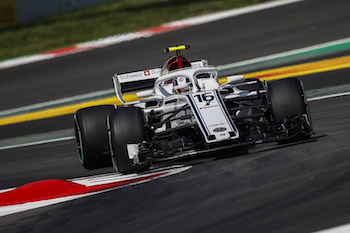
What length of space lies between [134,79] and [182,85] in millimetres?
1479

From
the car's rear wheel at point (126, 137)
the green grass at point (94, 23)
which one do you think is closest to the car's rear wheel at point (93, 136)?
the car's rear wheel at point (126, 137)

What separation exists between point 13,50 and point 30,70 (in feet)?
7.03

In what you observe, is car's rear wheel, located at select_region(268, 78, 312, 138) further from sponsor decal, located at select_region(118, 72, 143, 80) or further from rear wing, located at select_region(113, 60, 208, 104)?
sponsor decal, located at select_region(118, 72, 143, 80)

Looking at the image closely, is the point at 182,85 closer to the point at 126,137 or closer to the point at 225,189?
the point at 126,137

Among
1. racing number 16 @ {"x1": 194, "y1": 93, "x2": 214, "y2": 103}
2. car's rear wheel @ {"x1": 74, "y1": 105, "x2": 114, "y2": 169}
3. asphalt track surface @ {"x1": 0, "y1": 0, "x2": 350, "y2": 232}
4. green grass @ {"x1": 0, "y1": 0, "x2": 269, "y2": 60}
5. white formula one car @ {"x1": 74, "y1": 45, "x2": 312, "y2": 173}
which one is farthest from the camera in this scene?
green grass @ {"x1": 0, "y1": 0, "x2": 269, "y2": 60}

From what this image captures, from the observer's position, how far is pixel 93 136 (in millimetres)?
7980

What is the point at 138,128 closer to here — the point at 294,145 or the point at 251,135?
the point at 251,135

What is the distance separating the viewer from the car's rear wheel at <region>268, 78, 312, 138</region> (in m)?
7.28

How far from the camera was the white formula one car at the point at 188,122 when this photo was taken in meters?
7.00

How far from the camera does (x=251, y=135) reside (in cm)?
717

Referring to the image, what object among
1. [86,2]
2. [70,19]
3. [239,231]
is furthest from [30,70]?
[239,231]

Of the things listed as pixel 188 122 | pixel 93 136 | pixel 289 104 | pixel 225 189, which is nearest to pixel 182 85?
pixel 188 122

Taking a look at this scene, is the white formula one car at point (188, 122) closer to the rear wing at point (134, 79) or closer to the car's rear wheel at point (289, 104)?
the car's rear wheel at point (289, 104)

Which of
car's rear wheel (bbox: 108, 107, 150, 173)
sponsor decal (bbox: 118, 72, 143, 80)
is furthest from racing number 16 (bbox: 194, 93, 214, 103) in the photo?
sponsor decal (bbox: 118, 72, 143, 80)
